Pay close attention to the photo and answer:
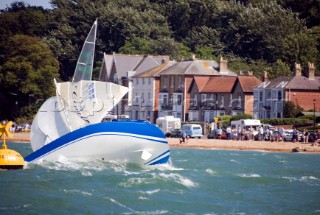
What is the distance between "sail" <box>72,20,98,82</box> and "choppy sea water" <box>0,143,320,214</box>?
4.62 metres

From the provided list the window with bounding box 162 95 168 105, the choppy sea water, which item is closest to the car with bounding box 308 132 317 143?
the choppy sea water

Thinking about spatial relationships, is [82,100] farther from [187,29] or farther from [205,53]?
[187,29]

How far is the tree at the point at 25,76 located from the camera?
10444cm

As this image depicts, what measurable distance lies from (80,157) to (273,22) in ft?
293

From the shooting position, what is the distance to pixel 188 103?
4400 inches

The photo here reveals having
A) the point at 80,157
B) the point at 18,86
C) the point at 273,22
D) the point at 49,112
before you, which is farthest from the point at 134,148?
the point at 273,22

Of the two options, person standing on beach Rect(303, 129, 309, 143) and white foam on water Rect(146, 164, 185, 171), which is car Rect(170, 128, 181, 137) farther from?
white foam on water Rect(146, 164, 185, 171)

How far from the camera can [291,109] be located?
95.7m

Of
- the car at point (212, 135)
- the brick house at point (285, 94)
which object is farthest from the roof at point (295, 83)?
the car at point (212, 135)

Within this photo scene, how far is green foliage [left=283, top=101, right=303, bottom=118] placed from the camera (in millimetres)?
95438

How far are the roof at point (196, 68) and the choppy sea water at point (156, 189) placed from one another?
60017 mm

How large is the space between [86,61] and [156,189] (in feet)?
40.0

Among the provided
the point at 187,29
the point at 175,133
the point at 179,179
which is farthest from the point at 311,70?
the point at 179,179

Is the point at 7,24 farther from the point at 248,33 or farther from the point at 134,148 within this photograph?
the point at 134,148
